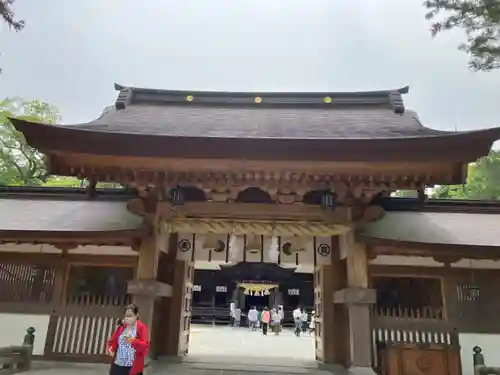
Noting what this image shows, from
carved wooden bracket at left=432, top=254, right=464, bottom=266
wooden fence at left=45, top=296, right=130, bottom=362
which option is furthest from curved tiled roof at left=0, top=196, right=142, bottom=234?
carved wooden bracket at left=432, top=254, right=464, bottom=266

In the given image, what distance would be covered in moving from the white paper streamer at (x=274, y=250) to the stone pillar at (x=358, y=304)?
4.43 ft

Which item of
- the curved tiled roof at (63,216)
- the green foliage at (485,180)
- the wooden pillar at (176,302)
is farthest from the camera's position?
the green foliage at (485,180)

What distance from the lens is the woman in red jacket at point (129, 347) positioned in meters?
4.16

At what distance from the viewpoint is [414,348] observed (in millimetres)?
6164

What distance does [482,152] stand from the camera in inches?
210

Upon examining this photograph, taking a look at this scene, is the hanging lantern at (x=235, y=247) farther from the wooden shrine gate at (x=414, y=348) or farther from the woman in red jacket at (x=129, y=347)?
the woman in red jacket at (x=129, y=347)

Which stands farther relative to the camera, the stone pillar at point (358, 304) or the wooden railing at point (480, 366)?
the stone pillar at point (358, 304)

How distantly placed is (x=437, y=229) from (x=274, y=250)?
299cm

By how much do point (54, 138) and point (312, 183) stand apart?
3.80 meters

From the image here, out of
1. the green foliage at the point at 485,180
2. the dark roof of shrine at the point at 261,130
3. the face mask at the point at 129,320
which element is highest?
the green foliage at the point at 485,180

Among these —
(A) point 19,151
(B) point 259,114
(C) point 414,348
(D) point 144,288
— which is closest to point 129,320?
(D) point 144,288

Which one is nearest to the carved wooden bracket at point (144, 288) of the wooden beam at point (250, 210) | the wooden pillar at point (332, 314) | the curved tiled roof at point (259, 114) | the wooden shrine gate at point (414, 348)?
the wooden beam at point (250, 210)

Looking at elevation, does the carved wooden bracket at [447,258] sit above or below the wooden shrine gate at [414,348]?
above

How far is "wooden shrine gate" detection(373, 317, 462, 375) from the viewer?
6082mm
